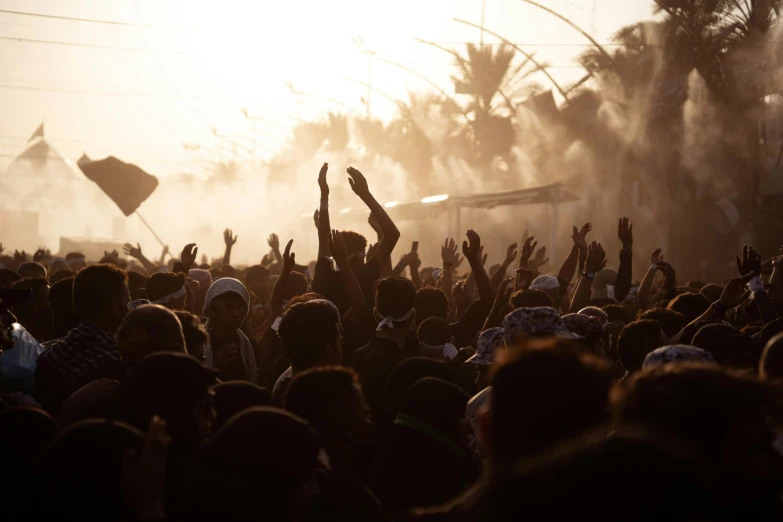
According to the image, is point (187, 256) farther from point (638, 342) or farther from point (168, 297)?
point (638, 342)

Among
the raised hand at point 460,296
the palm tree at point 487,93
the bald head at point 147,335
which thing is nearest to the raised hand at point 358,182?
the raised hand at point 460,296

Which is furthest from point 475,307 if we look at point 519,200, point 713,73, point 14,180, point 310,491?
point 14,180

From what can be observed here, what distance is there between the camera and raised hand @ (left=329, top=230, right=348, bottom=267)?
245 inches

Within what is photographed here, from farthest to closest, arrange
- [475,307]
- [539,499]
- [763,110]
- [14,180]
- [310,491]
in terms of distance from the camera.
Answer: [14,180] → [763,110] → [475,307] → [310,491] → [539,499]

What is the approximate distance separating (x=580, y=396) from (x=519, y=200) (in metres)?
28.1

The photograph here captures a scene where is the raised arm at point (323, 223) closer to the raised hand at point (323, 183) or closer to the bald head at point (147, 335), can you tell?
the raised hand at point (323, 183)

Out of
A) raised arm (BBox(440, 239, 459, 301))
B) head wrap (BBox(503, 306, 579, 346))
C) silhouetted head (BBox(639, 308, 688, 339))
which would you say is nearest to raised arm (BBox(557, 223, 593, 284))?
raised arm (BBox(440, 239, 459, 301))

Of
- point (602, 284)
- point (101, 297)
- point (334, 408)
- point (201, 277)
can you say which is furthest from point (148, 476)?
point (602, 284)

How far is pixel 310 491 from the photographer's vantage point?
2.77 metres

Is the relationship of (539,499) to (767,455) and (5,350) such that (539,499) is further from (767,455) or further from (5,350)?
(5,350)

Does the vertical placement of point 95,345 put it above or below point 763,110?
below

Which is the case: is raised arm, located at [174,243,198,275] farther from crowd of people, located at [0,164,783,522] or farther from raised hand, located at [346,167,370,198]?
crowd of people, located at [0,164,783,522]

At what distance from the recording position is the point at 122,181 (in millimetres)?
16797

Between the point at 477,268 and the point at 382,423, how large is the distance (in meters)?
2.88
